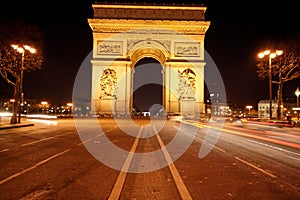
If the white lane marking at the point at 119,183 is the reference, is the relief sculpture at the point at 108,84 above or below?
above

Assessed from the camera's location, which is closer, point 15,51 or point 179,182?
point 179,182

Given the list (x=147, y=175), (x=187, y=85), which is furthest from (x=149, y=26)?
(x=147, y=175)

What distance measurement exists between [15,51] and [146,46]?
66.3 feet

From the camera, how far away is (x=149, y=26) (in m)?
41.8

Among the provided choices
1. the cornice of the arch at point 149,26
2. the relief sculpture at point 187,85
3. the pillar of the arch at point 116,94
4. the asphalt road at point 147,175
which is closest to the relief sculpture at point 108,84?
the pillar of the arch at point 116,94

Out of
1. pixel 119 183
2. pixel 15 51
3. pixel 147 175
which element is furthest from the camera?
pixel 15 51

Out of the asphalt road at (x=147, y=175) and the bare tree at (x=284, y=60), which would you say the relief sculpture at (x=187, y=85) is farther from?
the asphalt road at (x=147, y=175)

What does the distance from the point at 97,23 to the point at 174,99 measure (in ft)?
46.4

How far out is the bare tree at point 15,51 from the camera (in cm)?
2484

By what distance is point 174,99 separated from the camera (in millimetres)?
42781

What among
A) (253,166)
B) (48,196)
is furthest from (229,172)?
(48,196)

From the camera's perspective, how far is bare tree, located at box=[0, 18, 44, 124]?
2484 cm

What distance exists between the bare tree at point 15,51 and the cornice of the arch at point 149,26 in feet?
48.6

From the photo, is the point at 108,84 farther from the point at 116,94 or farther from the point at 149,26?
the point at 149,26
